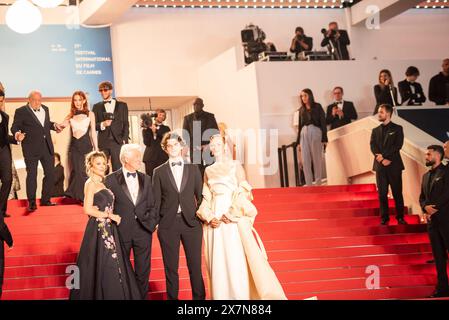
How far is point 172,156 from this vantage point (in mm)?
8227

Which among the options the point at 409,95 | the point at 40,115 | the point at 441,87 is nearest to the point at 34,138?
the point at 40,115

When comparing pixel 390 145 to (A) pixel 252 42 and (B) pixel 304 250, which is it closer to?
(B) pixel 304 250

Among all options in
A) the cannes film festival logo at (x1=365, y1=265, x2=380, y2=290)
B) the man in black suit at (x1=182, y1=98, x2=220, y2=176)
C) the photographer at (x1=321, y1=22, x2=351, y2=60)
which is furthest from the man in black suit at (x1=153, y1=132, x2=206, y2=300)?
the photographer at (x1=321, y1=22, x2=351, y2=60)

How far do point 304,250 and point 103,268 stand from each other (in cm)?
319

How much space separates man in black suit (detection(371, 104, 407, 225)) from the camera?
10922mm

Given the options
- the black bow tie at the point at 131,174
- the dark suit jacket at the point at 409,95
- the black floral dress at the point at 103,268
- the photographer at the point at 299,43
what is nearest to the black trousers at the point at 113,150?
the black bow tie at the point at 131,174

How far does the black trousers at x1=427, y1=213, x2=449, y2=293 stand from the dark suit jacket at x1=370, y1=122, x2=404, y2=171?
1.71 m

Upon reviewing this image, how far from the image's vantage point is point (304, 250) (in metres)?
10.1

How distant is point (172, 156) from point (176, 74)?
29.5 feet

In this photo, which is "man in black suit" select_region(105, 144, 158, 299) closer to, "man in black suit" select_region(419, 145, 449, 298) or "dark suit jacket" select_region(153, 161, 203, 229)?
"dark suit jacket" select_region(153, 161, 203, 229)

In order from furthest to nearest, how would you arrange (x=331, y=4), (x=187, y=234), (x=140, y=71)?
(x=331, y=4) → (x=140, y=71) → (x=187, y=234)

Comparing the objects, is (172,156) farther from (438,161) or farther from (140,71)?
(140,71)
